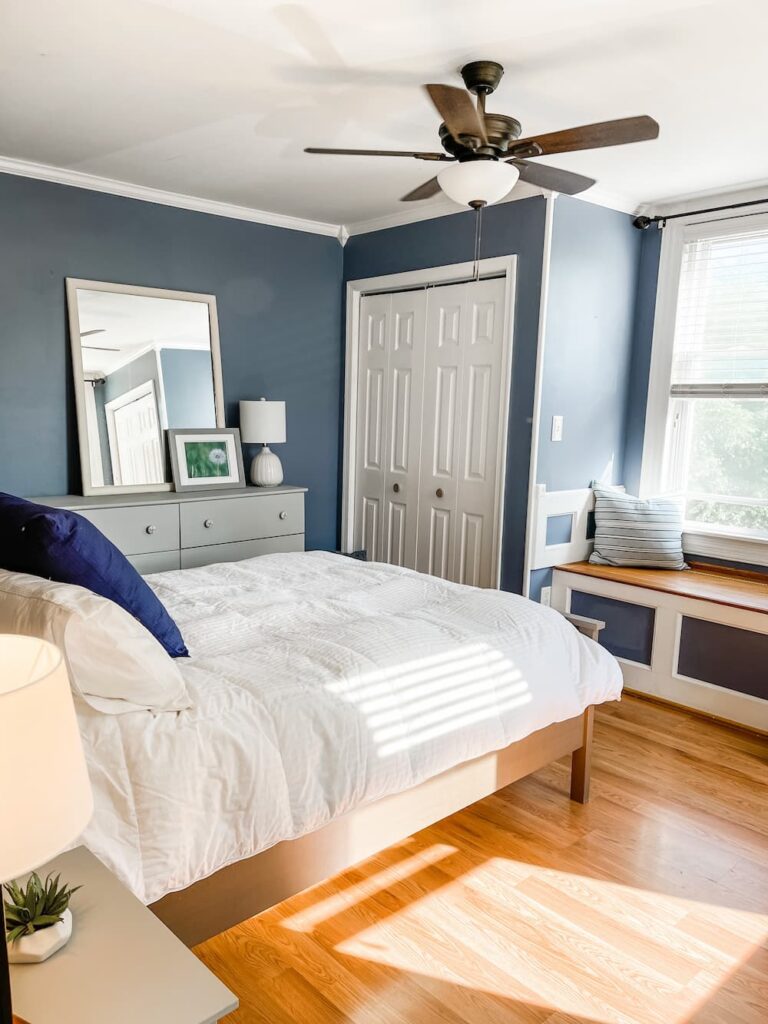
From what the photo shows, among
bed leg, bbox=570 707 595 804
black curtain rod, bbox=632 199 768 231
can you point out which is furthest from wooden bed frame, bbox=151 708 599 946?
black curtain rod, bbox=632 199 768 231

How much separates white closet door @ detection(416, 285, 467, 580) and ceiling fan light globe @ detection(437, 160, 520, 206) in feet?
6.03

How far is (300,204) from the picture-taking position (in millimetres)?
4273

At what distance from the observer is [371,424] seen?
490 centimetres

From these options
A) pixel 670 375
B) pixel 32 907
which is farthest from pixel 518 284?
pixel 32 907

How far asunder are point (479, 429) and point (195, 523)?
1620 mm

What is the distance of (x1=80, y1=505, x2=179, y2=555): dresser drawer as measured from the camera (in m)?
3.67

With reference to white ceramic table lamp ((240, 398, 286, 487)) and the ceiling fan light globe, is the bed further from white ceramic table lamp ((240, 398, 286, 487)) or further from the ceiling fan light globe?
white ceramic table lamp ((240, 398, 286, 487))

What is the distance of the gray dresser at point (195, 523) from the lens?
12.2 ft

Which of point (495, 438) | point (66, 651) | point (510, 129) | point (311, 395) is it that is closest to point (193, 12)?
point (510, 129)

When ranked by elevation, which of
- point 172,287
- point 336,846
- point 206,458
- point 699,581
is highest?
point 172,287

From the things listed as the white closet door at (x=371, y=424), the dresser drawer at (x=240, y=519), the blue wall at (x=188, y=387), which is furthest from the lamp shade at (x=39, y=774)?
the white closet door at (x=371, y=424)

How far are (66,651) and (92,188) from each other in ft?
10.3

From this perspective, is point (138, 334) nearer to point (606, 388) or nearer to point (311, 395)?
point (311, 395)

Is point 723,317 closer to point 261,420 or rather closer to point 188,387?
point 261,420
